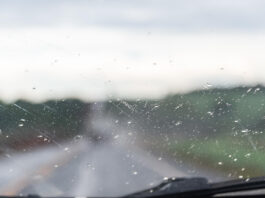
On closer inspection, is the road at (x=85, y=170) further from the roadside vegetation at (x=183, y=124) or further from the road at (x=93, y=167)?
the roadside vegetation at (x=183, y=124)

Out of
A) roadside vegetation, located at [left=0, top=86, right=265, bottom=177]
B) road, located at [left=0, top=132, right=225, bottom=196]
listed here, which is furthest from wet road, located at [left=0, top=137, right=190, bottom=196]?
roadside vegetation, located at [left=0, top=86, right=265, bottom=177]

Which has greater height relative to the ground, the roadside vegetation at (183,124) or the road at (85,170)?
the roadside vegetation at (183,124)

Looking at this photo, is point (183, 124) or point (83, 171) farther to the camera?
point (183, 124)

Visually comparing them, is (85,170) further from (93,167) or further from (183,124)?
(183,124)

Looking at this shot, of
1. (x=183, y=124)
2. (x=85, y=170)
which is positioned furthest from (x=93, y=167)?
(x=183, y=124)

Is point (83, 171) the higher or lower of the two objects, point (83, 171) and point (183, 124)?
the lower

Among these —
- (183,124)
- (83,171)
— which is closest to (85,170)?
(83,171)

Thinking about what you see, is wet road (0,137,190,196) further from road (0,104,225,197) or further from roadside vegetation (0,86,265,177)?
roadside vegetation (0,86,265,177)

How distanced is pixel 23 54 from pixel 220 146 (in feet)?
4.39

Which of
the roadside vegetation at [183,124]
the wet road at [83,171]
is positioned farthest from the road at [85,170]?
the roadside vegetation at [183,124]

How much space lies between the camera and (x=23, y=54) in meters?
3.57

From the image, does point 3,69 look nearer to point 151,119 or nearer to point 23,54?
point 23,54

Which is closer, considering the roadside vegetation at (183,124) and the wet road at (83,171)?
the wet road at (83,171)

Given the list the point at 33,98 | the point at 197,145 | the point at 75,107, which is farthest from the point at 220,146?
the point at 33,98
